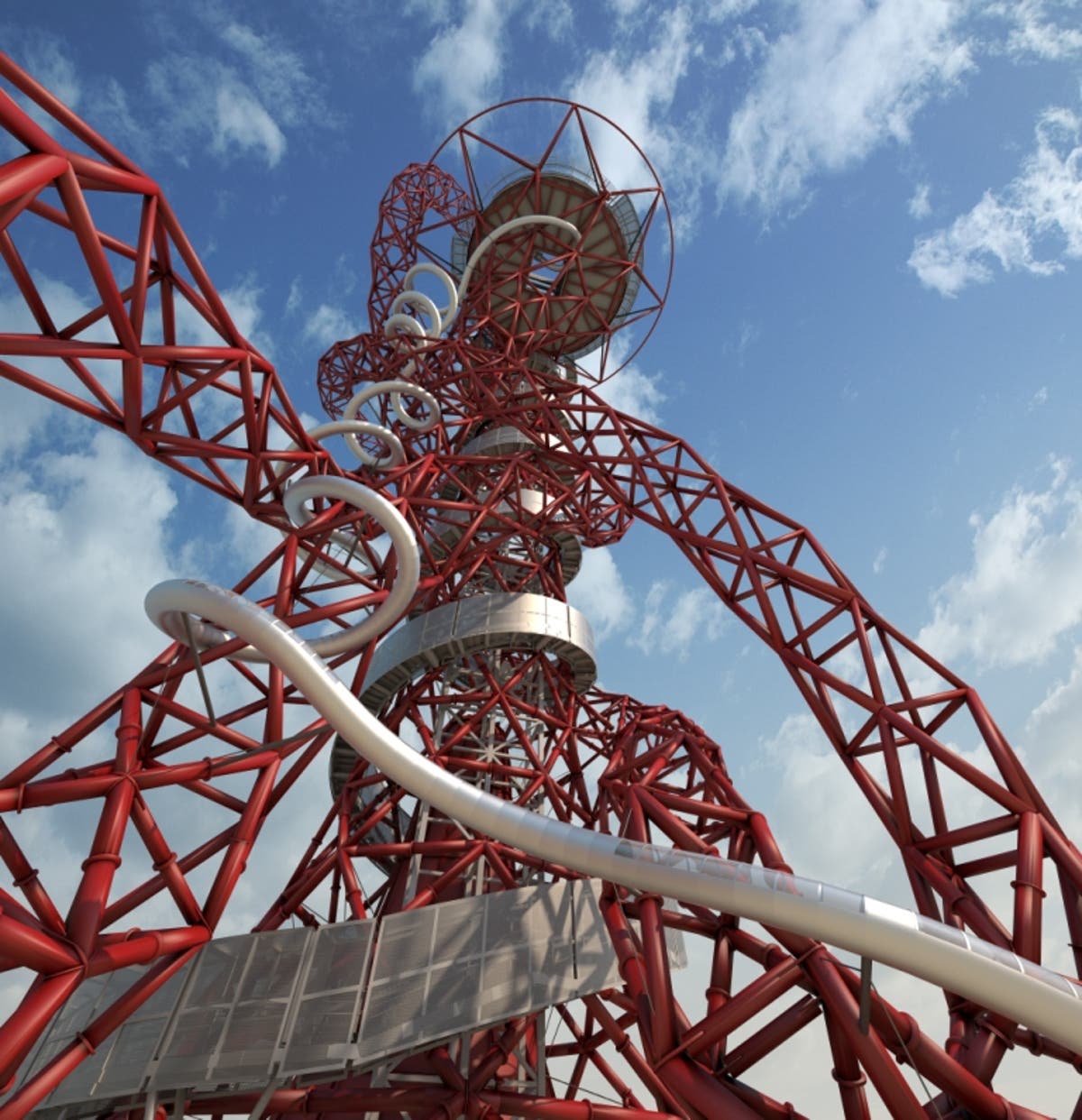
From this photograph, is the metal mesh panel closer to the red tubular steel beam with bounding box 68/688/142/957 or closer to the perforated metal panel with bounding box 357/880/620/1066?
the perforated metal panel with bounding box 357/880/620/1066

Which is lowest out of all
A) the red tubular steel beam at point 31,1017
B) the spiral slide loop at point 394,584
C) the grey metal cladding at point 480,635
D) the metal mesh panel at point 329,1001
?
the red tubular steel beam at point 31,1017

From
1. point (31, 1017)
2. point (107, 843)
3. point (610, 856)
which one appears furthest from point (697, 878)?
point (107, 843)

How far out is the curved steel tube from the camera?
309 inches

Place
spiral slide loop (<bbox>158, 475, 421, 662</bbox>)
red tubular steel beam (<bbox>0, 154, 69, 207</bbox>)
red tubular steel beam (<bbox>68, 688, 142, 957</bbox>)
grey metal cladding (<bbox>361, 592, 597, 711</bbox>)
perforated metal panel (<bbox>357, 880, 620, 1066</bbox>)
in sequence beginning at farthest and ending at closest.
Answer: grey metal cladding (<bbox>361, 592, 597, 711</bbox>)
spiral slide loop (<bbox>158, 475, 421, 662</bbox>)
perforated metal panel (<bbox>357, 880, 620, 1066</bbox>)
red tubular steel beam (<bbox>68, 688, 142, 957</bbox>)
red tubular steel beam (<bbox>0, 154, 69, 207</bbox>)

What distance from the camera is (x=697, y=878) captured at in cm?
930

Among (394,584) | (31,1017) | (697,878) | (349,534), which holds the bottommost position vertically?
(31,1017)

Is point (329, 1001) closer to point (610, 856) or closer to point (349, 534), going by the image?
point (610, 856)

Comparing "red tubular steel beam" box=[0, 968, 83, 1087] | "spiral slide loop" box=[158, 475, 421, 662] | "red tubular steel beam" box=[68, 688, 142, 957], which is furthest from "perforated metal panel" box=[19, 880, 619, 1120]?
"spiral slide loop" box=[158, 475, 421, 662]

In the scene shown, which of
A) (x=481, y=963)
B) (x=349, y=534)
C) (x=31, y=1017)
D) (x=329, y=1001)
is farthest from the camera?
(x=349, y=534)

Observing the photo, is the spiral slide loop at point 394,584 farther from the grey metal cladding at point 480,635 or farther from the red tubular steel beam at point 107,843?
the grey metal cladding at point 480,635

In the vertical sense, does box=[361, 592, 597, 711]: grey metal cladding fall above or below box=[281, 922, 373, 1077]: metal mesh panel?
above

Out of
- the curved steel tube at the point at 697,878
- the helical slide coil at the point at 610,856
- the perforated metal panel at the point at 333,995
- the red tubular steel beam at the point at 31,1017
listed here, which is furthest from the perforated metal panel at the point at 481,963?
the red tubular steel beam at the point at 31,1017

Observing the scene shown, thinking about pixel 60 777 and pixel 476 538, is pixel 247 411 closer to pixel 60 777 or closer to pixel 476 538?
pixel 60 777

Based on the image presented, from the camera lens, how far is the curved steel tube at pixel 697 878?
7.85 meters
